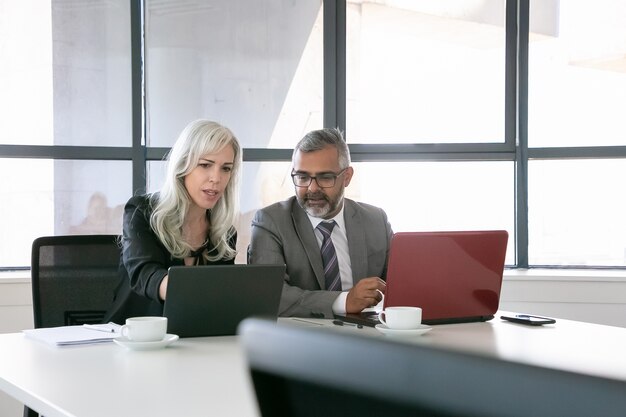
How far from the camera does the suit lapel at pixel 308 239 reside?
294cm

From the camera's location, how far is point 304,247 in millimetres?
2957

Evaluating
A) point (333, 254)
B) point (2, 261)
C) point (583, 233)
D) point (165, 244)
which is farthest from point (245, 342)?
point (583, 233)

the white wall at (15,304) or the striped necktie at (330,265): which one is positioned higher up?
the striped necktie at (330,265)

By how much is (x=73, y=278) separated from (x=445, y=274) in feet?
4.06

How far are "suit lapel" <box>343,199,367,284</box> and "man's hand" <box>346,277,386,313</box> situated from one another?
0.44m

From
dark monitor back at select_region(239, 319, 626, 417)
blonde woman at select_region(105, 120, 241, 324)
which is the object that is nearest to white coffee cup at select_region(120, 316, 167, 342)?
blonde woman at select_region(105, 120, 241, 324)

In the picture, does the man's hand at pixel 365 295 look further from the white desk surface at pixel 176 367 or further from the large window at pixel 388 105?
the large window at pixel 388 105

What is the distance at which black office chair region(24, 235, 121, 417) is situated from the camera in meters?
2.72

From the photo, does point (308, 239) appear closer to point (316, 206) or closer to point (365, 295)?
point (316, 206)

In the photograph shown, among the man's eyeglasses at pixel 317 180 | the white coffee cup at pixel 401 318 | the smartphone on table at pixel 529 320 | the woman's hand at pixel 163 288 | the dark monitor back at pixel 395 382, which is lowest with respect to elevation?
the smartphone on table at pixel 529 320

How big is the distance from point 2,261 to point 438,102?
253cm

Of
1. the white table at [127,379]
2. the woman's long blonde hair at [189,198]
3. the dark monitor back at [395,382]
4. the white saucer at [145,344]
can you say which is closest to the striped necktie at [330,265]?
the woman's long blonde hair at [189,198]

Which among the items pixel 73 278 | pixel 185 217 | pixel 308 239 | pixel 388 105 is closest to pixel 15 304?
pixel 73 278

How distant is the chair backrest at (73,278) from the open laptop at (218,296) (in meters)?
0.62
